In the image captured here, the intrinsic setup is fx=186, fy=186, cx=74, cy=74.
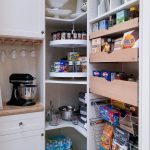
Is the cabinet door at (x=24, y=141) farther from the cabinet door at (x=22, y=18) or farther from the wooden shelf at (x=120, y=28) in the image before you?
the wooden shelf at (x=120, y=28)

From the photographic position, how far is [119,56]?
120 centimetres

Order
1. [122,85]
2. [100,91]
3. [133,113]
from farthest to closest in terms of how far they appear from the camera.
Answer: [100,91] < [133,113] < [122,85]

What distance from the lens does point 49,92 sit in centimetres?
208

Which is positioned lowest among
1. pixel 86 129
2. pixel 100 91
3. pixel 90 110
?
pixel 86 129

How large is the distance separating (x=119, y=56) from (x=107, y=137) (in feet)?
2.17

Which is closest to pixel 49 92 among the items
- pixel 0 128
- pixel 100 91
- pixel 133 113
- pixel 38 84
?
pixel 38 84

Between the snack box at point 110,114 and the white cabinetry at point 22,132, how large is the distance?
1.86ft

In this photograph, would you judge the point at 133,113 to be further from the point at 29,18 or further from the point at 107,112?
the point at 29,18

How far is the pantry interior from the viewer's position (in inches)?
42.6

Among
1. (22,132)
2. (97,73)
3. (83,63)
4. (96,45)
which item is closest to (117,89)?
(97,73)

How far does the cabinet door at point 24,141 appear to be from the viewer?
5.05ft

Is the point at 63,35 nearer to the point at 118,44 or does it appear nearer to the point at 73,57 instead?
the point at 73,57

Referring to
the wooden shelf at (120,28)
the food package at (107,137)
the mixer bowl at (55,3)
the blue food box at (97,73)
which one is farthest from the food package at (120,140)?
the mixer bowl at (55,3)

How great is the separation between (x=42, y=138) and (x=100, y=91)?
0.73 m
